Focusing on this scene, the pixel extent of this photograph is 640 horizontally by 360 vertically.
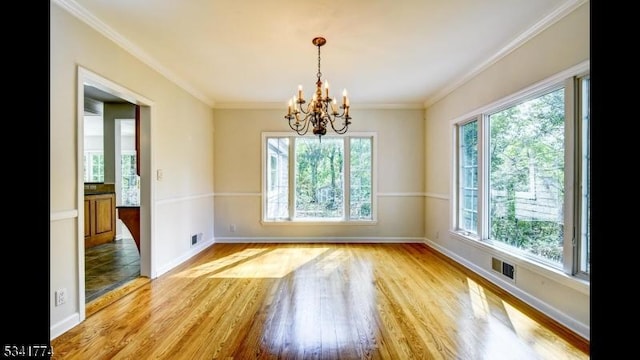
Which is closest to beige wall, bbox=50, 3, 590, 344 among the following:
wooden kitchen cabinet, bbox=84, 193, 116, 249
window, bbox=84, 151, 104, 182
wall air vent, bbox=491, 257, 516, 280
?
wall air vent, bbox=491, 257, 516, 280

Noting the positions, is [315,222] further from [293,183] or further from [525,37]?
[525,37]

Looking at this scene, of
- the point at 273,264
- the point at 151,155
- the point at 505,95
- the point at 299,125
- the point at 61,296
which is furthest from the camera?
the point at 299,125

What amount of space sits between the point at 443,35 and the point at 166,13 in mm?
2492

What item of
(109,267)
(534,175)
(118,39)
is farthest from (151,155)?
(534,175)

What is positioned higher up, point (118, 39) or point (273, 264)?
point (118, 39)

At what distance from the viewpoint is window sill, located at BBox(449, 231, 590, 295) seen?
90.7 inches

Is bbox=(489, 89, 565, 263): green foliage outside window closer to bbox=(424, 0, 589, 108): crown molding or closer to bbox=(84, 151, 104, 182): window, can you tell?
bbox=(424, 0, 589, 108): crown molding

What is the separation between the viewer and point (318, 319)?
2.54 meters

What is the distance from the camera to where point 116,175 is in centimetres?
583

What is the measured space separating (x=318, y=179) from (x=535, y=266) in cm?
357

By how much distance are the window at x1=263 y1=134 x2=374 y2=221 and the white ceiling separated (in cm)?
148

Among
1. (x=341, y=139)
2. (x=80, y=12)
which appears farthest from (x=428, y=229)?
(x=80, y=12)

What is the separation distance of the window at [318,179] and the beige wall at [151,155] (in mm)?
1177
